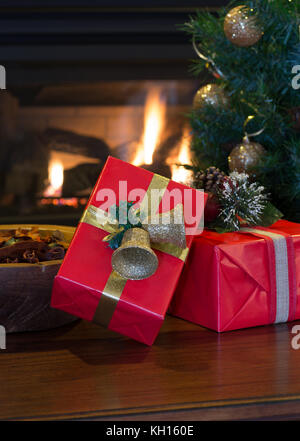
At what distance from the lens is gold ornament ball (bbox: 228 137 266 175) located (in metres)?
0.89

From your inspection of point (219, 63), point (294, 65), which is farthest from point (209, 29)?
point (294, 65)

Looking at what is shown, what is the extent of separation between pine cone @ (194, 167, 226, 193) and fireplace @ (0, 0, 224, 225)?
100 centimetres

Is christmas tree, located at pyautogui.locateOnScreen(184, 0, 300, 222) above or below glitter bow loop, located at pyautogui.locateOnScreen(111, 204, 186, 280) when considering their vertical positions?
above

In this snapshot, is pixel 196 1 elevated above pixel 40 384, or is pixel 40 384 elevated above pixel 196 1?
pixel 196 1

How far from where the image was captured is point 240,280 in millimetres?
630

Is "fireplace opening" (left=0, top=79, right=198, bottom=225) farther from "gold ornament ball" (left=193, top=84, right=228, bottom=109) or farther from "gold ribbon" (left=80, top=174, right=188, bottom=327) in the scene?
"gold ribbon" (left=80, top=174, right=188, bottom=327)

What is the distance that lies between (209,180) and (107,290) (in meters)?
0.23

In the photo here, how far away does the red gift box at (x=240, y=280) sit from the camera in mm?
619

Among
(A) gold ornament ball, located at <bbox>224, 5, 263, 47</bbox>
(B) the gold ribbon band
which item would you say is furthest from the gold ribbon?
(A) gold ornament ball, located at <bbox>224, 5, 263, 47</bbox>

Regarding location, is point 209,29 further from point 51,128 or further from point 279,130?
point 51,128

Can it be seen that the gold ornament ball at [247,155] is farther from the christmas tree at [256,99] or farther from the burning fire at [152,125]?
the burning fire at [152,125]

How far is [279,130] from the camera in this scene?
897 millimetres

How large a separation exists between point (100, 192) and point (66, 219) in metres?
1.24

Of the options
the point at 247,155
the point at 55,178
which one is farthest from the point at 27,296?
the point at 55,178
